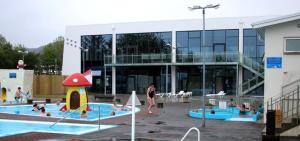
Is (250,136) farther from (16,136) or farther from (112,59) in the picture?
(112,59)

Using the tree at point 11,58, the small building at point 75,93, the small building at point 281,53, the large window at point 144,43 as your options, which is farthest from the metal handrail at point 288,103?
the tree at point 11,58

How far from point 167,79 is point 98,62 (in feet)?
36.0

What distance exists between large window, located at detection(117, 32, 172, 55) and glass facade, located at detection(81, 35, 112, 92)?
1.89 metres

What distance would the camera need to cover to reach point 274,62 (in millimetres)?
19141

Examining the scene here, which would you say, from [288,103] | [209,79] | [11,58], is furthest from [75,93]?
[11,58]

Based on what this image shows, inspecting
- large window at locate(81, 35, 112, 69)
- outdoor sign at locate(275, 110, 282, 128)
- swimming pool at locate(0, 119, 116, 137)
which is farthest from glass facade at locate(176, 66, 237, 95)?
outdoor sign at locate(275, 110, 282, 128)

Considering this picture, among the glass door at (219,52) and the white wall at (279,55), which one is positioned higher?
the glass door at (219,52)

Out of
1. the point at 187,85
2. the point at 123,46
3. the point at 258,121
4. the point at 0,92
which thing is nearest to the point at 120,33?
the point at 123,46

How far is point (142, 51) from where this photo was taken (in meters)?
55.7

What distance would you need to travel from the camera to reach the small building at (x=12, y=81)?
37.6 m

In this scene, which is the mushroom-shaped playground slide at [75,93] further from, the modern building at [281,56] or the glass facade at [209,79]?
the glass facade at [209,79]

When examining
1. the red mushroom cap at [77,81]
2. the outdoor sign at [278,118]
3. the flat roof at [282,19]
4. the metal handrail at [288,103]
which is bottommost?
the outdoor sign at [278,118]

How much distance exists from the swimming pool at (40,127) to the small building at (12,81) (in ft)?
55.4

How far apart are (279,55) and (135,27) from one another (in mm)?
37684
